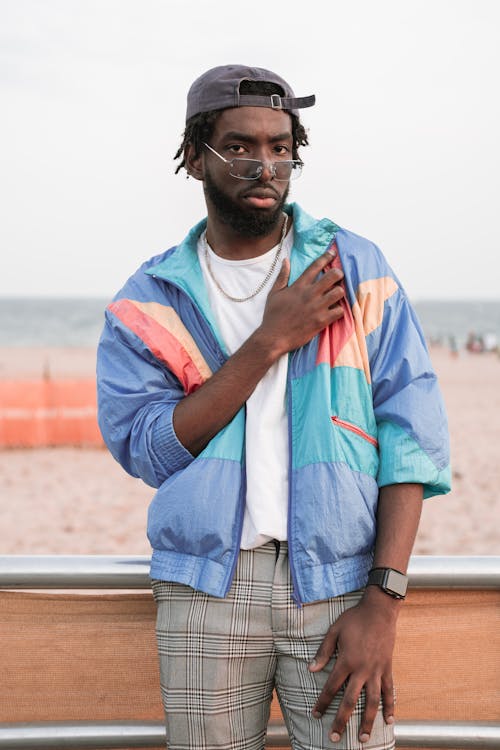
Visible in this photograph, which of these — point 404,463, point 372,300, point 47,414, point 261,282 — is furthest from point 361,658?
point 47,414

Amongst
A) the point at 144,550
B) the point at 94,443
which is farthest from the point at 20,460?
the point at 144,550

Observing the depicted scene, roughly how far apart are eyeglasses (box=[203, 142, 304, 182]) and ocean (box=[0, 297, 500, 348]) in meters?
36.9

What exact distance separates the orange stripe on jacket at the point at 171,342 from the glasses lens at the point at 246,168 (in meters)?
0.36

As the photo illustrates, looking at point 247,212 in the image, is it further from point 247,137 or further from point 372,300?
point 372,300

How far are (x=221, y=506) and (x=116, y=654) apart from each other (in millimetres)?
689

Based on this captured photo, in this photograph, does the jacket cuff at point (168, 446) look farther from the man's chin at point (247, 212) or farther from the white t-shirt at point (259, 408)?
the man's chin at point (247, 212)

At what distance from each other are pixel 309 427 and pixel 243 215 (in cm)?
55

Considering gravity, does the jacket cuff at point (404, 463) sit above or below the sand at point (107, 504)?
above

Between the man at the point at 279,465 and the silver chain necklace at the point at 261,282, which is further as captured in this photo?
the silver chain necklace at the point at 261,282

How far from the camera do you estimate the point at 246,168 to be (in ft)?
6.61

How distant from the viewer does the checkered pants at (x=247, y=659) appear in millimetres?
1811

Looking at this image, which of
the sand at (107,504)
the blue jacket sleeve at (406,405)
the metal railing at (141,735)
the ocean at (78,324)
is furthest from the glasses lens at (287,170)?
the ocean at (78,324)

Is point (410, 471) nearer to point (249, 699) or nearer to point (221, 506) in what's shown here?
point (221, 506)

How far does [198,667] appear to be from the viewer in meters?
1.86
